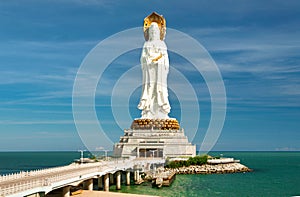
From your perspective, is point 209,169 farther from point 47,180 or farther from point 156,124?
point 47,180

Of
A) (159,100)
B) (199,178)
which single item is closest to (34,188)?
(199,178)

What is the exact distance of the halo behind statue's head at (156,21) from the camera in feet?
184

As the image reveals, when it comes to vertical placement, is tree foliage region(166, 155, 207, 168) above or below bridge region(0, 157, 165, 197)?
above

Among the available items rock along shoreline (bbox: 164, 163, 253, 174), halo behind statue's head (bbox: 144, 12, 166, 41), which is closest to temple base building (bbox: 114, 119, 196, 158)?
rock along shoreline (bbox: 164, 163, 253, 174)

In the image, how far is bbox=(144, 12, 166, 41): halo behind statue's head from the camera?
184ft

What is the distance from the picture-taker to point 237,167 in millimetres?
47781

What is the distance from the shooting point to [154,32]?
55.1 meters

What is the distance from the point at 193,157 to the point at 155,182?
1310cm

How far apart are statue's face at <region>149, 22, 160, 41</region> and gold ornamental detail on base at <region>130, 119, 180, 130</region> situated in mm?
10322

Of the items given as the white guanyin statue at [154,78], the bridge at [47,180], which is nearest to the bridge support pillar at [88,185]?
the bridge at [47,180]

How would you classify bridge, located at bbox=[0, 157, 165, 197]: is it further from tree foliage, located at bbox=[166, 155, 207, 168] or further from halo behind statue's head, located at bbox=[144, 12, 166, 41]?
halo behind statue's head, located at bbox=[144, 12, 166, 41]

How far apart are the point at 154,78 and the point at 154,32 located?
→ 5.56 metres

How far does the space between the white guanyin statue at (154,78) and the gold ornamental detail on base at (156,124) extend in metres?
1.47

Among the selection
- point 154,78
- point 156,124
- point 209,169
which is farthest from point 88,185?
point 154,78
